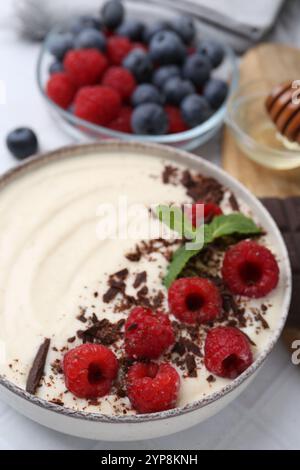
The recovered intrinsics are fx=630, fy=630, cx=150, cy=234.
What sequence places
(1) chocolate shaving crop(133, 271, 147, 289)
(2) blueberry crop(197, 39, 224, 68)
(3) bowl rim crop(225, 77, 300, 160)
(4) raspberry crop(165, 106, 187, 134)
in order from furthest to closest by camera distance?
1. (2) blueberry crop(197, 39, 224, 68)
2. (4) raspberry crop(165, 106, 187, 134)
3. (3) bowl rim crop(225, 77, 300, 160)
4. (1) chocolate shaving crop(133, 271, 147, 289)

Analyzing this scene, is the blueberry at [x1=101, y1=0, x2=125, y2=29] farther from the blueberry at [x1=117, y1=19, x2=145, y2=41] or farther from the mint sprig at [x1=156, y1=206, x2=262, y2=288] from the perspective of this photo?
the mint sprig at [x1=156, y1=206, x2=262, y2=288]

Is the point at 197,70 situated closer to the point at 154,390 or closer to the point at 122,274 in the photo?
the point at 122,274

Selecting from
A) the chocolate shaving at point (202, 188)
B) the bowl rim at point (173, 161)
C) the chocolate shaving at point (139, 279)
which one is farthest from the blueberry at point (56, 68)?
the chocolate shaving at point (139, 279)

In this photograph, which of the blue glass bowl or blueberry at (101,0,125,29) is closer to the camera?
the blue glass bowl

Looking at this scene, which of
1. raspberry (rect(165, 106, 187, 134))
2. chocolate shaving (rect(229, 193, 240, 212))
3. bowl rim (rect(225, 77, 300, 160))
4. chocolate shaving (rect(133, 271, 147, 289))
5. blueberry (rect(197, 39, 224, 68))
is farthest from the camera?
blueberry (rect(197, 39, 224, 68))

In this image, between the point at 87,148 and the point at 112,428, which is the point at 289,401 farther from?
the point at 87,148

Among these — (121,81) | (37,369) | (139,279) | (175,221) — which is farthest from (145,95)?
(37,369)

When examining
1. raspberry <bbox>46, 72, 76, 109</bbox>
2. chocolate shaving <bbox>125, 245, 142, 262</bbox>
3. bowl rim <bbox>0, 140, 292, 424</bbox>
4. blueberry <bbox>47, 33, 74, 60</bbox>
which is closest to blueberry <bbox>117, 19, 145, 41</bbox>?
blueberry <bbox>47, 33, 74, 60</bbox>
